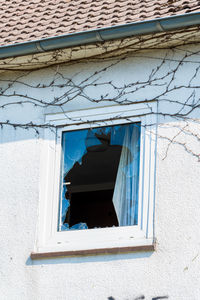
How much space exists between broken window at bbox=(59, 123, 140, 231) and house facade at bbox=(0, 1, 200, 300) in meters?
0.01

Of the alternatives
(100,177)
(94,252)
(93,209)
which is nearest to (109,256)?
(94,252)

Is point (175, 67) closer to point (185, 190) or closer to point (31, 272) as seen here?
point (185, 190)

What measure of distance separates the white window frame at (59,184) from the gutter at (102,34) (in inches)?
27.9

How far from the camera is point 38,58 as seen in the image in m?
8.90

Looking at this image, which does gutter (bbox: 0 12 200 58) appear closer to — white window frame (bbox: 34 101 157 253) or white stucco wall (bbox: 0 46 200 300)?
white stucco wall (bbox: 0 46 200 300)

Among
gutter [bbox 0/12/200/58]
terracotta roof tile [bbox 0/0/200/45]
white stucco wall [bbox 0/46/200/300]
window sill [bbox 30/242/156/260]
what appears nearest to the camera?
white stucco wall [bbox 0/46/200/300]

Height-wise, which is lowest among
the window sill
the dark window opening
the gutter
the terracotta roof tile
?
the window sill

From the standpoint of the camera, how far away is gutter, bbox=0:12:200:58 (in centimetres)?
803

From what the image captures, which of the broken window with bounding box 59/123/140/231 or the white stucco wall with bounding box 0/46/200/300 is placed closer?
the white stucco wall with bounding box 0/46/200/300

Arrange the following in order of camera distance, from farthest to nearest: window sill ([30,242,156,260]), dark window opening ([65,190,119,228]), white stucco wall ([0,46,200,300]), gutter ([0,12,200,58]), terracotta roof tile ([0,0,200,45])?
terracotta roof tile ([0,0,200,45]), dark window opening ([65,190,119,228]), gutter ([0,12,200,58]), window sill ([30,242,156,260]), white stucco wall ([0,46,200,300])

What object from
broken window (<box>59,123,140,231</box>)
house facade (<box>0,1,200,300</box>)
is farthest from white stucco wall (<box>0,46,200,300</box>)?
broken window (<box>59,123,140,231</box>)

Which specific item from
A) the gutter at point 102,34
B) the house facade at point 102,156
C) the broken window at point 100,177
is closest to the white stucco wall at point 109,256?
the house facade at point 102,156

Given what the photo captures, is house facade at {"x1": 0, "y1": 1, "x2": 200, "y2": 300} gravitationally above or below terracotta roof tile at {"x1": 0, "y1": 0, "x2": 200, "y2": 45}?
below

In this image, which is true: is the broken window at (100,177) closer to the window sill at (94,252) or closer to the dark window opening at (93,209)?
the dark window opening at (93,209)
